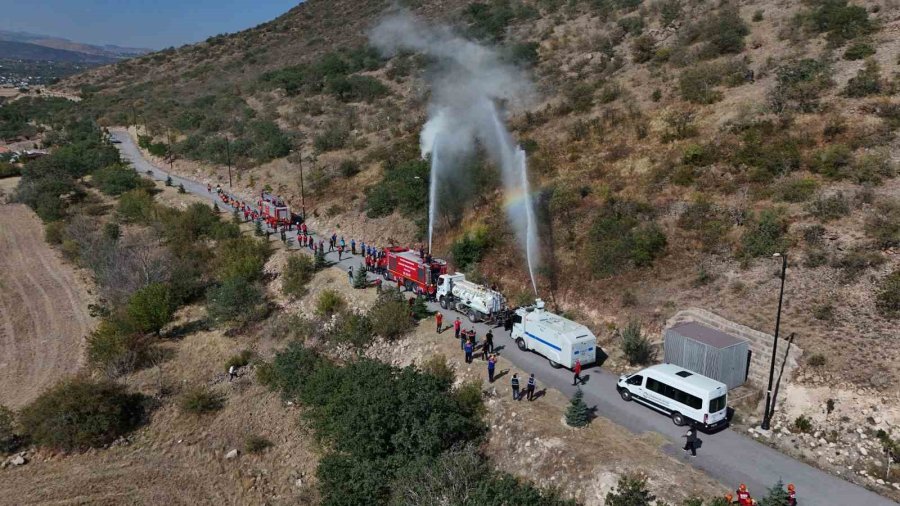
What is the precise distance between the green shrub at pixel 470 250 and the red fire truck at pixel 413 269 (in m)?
0.94

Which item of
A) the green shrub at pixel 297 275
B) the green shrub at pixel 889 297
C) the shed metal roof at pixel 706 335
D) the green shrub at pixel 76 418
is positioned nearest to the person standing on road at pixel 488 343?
the shed metal roof at pixel 706 335

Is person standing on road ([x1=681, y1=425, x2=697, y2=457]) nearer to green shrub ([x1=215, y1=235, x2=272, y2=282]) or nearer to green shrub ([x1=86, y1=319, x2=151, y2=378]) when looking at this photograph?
green shrub ([x1=86, y1=319, x2=151, y2=378])

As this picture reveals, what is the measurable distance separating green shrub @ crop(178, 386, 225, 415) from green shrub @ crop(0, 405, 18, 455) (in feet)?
21.2

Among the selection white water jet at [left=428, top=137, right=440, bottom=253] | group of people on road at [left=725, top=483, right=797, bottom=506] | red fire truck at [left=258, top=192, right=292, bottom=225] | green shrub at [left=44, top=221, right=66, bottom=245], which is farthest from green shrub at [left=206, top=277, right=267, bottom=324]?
group of people on road at [left=725, top=483, right=797, bottom=506]

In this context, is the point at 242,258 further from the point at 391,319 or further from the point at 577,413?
the point at 577,413

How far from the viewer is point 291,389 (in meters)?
26.3

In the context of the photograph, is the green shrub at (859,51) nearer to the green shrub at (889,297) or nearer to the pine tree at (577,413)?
the green shrub at (889,297)

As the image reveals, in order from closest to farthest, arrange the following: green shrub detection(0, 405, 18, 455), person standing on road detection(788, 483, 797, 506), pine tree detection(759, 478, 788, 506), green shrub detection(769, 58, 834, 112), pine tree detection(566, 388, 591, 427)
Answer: pine tree detection(759, 478, 788, 506), person standing on road detection(788, 483, 797, 506), pine tree detection(566, 388, 591, 427), green shrub detection(0, 405, 18, 455), green shrub detection(769, 58, 834, 112)

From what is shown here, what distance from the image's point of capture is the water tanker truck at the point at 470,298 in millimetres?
27797

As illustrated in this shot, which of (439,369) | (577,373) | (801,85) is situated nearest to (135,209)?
(439,369)

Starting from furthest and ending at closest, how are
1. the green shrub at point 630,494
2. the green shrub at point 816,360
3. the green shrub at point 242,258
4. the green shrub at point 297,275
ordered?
the green shrub at point 242,258
the green shrub at point 297,275
the green shrub at point 816,360
the green shrub at point 630,494

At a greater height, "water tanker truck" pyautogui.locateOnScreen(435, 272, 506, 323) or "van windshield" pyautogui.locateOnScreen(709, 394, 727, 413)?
"water tanker truck" pyautogui.locateOnScreen(435, 272, 506, 323)

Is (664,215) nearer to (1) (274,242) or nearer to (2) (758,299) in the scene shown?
(2) (758,299)

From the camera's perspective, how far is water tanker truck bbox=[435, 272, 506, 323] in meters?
27.8
